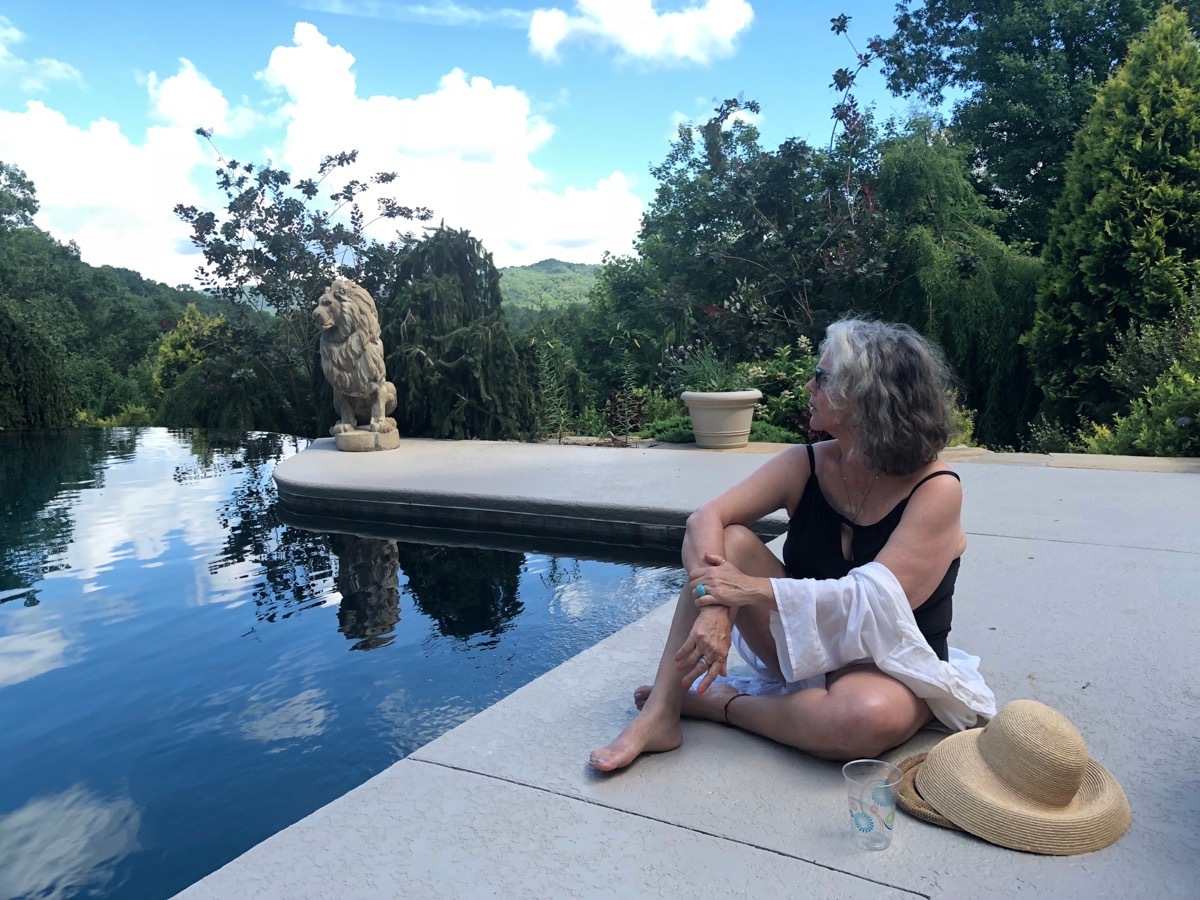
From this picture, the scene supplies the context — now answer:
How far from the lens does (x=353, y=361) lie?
8.12 metres

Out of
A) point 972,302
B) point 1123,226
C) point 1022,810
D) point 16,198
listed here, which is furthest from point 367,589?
point 16,198

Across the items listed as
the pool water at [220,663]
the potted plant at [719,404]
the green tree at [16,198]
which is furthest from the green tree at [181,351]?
the green tree at [16,198]

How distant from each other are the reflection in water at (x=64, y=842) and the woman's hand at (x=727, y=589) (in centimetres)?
164

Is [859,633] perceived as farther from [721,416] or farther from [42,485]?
[42,485]

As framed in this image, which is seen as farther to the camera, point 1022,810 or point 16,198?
point 16,198

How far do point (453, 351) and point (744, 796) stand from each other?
833cm

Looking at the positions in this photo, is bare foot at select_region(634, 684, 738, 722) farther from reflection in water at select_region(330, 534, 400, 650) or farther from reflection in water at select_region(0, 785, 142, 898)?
reflection in water at select_region(330, 534, 400, 650)

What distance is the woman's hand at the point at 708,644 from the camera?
6.17ft

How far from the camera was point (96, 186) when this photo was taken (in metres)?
14.2

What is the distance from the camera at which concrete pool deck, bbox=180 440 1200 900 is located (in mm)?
1541

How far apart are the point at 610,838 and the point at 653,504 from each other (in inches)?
134

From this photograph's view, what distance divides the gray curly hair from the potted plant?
5.81 m

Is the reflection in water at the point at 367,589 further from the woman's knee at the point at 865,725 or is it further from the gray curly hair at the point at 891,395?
the gray curly hair at the point at 891,395

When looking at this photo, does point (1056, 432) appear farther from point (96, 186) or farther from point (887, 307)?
point (96, 186)
